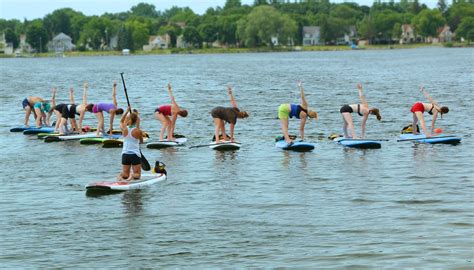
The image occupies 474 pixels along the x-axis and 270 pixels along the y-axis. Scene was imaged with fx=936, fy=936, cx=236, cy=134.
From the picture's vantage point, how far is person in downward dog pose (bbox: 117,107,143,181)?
81.5 feet

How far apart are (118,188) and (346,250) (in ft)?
27.4

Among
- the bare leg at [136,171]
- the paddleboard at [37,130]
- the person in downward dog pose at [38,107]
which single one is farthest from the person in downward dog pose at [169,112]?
the bare leg at [136,171]

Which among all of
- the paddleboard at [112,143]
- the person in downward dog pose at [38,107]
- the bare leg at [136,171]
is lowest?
the paddleboard at [112,143]

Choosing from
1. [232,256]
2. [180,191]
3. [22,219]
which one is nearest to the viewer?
[232,256]

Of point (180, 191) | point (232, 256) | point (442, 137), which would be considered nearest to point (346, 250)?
point (232, 256)

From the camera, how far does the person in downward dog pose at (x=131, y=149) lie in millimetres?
24844

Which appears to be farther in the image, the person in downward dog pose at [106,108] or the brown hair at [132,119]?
the person in downward dog pose at [106,108]

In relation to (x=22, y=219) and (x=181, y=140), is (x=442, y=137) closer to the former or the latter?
(x=181, y=140)

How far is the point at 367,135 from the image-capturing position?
129 ft

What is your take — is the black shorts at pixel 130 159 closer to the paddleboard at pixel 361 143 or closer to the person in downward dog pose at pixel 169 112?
the person in downward dog pose at pixel 169 112

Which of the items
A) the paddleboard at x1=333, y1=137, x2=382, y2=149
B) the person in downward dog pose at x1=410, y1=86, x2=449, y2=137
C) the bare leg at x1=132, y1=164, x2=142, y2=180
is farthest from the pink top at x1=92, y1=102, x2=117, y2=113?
the person in downward dog pose at x1=410, y1=86, x2=449, y2=137

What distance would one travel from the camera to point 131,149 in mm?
24844

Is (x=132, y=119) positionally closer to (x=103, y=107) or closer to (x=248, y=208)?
(x=248, y=208)

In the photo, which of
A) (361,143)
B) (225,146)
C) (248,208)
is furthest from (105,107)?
(248,208)
